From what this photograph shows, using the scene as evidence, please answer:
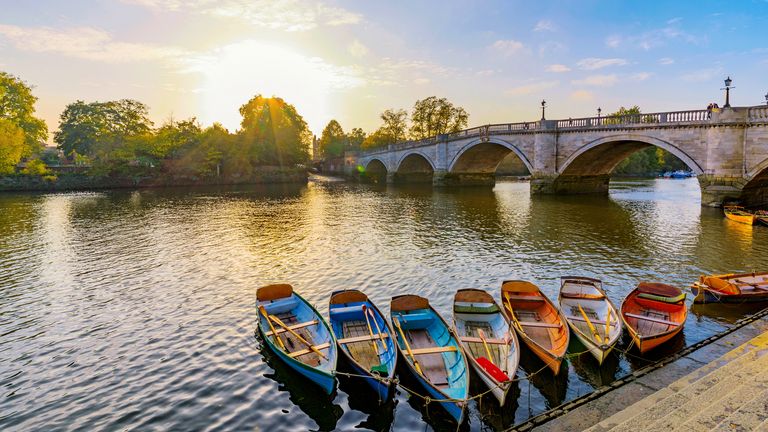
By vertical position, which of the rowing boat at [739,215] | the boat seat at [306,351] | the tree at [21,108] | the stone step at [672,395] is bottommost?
the stone step at [672,395]

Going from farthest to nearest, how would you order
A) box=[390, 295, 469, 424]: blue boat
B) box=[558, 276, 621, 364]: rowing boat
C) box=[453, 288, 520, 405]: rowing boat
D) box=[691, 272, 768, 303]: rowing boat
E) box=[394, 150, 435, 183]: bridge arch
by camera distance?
box=[394, 150, 435, 183]: bridge arch → box=[691, 272, 768, 303]: rowing boat → box=[558, 276, 621, 364]: rowing boat → box=[453, 288, 520, 405]: rowing boat → box=[390, 295, 469, 424]: blue boat

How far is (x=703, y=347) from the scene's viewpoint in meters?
10.2

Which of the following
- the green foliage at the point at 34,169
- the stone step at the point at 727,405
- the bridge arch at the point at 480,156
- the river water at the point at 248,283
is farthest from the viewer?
the green foliage at the point at 34,169

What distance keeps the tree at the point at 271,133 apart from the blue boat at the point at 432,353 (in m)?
80.3

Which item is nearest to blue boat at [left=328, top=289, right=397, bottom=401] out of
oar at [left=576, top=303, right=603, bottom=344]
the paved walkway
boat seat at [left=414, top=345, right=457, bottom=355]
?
boat seat at [left=414, top=345, right=457, bottom=355]

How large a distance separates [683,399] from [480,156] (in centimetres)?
5716

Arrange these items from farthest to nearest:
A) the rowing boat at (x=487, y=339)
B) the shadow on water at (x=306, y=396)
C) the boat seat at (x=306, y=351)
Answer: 1. the boat seat at (x=306, y=351)
2. the shadow on water at (x=306, y=396)
3. the rowing boat at (x=487, y=339)

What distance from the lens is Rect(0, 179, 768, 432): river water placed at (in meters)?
8.94

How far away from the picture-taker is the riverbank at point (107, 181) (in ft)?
210

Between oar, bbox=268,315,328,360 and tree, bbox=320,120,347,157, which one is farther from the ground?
tree, bbox=320,120,347,157

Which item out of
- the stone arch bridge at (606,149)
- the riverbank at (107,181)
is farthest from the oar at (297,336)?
the riverbank at (107,181)

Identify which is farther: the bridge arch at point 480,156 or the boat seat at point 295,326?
the bridge arch at point 480,156

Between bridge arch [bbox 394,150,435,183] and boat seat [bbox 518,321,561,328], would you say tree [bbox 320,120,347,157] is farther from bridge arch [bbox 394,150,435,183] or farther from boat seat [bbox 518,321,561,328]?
boat seat [bbox 518,321,561,328]

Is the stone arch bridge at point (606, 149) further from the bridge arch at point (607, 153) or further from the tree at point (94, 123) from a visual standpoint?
the tree at point (94, 123)
